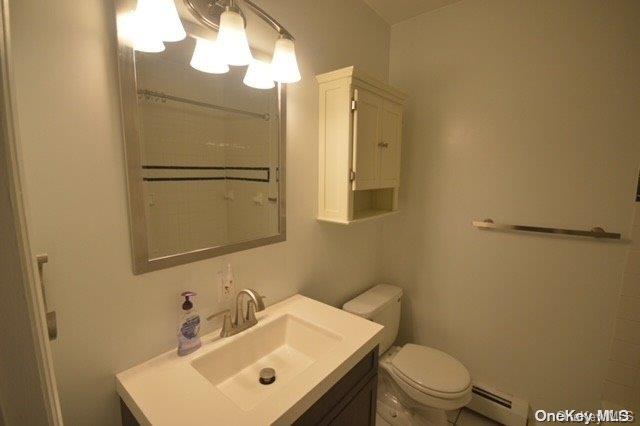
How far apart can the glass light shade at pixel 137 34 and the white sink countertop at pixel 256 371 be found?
926 millimetres

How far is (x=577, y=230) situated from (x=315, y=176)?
1290mm

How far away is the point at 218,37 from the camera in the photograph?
875 mm

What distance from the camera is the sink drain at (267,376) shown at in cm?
97

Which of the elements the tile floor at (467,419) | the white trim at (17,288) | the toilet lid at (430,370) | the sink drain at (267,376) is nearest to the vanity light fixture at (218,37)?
the white trim at (17,288)

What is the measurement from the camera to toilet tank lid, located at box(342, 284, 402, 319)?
1.54m

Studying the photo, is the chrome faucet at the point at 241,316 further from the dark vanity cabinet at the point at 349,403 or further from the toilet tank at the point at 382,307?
the toilet tank at the point at 382,307

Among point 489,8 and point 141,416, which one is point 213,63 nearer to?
point 141,416

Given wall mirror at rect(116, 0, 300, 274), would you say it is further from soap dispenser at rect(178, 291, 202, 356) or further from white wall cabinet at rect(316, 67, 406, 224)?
white wall cabinet at rect(316, 67, 406, 224)

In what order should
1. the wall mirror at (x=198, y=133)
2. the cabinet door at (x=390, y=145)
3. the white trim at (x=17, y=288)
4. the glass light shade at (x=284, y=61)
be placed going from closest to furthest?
the white trim at (x=17, y=288)
the wall mirror at (x=198, y=133)
the glass light shade at (x=284, y=61)
the cabinet door at (x=390, y=145)

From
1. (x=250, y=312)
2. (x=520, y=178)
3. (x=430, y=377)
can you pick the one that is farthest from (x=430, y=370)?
(x=520, y=178)

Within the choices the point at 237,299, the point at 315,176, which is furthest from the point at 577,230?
the point at 237,299

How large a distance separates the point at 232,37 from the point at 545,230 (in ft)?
5.38

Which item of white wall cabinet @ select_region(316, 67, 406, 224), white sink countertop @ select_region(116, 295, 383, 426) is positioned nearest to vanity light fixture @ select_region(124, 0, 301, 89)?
white wall cabinet @ select_region(316, 67, 406, 224)

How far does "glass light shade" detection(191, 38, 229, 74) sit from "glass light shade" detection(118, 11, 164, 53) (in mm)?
125
